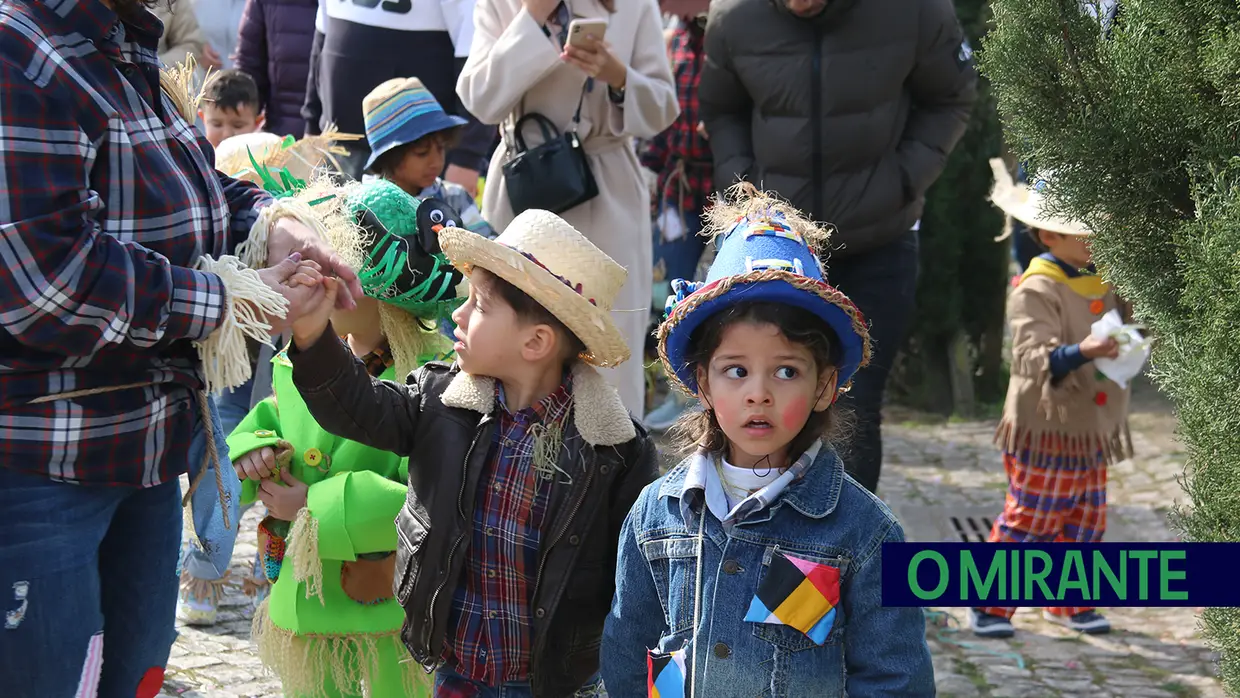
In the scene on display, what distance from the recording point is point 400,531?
292 cm

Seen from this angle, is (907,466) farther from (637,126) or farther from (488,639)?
(488,639)

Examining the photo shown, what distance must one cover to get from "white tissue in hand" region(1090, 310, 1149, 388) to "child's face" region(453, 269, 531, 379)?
2561 mm

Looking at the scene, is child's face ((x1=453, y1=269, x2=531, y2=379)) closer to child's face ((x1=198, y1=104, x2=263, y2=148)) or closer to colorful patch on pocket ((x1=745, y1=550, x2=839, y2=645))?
colorful patch on pocket ((x1=745, y1=550, x2=839, y2=645))

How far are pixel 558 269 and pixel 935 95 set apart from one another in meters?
2.35

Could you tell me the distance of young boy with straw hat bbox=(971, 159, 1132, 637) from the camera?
16.2ft

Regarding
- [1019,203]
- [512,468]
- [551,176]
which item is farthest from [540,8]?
[512,468]

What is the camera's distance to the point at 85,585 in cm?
249

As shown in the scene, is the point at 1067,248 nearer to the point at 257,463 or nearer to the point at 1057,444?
the point at 1057,444

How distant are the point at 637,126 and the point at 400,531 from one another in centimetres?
214

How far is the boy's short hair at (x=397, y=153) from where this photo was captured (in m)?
4.56

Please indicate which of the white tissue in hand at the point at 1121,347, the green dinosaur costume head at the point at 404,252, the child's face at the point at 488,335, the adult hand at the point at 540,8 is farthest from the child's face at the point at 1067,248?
the child's face at the point at 488,335

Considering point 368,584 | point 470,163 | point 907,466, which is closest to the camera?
point 368,584

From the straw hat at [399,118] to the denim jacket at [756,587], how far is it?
230cm

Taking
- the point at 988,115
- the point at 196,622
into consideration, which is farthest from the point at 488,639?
the point at 988,115
